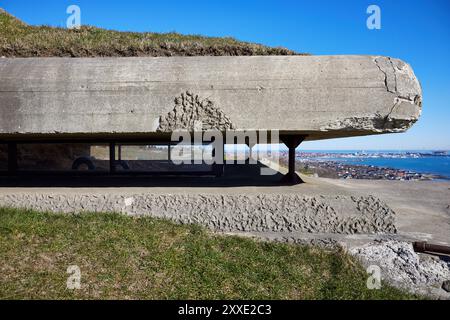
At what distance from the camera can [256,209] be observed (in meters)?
4.25

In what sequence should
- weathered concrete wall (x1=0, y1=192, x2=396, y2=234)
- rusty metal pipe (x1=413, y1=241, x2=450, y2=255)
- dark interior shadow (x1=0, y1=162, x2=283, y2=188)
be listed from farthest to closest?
dark interior shadow (x1=0, y1=162, x2=283, y2=188), weathered concrete wall (x1=0, y1=192, x2=396, y2=234), rusty metal pipe (x1=413, y1=241, x2=450, y2=255)

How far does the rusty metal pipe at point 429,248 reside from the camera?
13.1ft

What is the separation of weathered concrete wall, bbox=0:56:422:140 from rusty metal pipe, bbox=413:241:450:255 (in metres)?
1.47

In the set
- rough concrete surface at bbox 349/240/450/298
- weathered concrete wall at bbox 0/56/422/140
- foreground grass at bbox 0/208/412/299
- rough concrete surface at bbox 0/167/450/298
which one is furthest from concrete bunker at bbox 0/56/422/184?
rough concrete surface at bbox 349/240/450/298

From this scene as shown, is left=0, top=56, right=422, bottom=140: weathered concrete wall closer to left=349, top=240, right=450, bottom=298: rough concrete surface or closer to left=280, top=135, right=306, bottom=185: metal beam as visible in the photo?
left=280, top=135, right=306, bottom=185: metal beam

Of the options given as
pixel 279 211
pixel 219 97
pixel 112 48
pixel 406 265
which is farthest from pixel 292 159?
pixel 112 48

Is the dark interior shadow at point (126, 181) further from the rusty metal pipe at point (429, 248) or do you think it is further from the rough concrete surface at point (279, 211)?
the rusty metal pipe at point (429, 248)

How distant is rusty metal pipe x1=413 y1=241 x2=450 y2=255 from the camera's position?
3.99 m

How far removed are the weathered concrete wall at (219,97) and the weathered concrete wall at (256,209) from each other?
3.07 ft

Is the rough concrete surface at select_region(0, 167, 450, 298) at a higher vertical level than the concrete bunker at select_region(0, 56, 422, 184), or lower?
lower

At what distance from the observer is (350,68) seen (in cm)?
392
